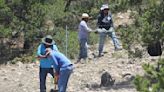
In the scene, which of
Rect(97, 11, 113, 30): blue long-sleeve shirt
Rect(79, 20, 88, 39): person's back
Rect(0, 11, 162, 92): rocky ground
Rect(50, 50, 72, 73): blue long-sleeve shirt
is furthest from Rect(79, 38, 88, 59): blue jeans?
Rect(50, 50, 72, 73): blue long-sleeve shirt

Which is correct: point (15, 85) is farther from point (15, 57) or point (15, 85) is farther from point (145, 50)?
point (15, 57)

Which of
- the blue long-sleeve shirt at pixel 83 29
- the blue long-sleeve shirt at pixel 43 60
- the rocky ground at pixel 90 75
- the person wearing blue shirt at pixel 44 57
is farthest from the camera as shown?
the blue long-sleeve shirt at pixel 83 29

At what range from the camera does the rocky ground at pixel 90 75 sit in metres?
13.5

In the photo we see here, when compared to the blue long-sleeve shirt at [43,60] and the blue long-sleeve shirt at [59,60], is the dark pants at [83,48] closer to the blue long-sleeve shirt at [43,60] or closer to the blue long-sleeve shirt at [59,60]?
the blue long-sleeve shirt at [43,60]

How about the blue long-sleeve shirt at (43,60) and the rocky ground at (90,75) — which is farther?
the rocky ground at (90,75)

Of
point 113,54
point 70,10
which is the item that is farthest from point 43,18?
point 113,54

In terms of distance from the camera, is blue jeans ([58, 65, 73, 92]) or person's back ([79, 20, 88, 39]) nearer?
blue jeans ([58, 65, 73, 92])

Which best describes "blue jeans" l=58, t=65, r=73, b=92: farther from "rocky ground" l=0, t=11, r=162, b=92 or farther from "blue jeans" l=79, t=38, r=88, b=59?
"blue jeans" l=79, t=38, r=88, b=59

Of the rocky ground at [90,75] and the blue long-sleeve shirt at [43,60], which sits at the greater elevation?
the blue long-sleeve shirt at [43,60]

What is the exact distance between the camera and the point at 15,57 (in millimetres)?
21656

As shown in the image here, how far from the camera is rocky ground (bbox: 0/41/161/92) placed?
13453 mm

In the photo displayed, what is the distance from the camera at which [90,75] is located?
48.2 feet

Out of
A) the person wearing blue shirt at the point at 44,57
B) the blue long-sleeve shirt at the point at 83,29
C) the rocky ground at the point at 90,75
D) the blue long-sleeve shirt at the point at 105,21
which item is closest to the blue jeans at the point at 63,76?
the person wearing blue shirt at the point at 44,57

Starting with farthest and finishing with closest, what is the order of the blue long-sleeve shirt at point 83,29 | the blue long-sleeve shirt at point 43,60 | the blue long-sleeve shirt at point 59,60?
1. the blue long-sleeve shirt at point 83,29
2. the blue long-sleeve shirt at point 43,60
3. the blue long-sleeve shirt at point 59,60
